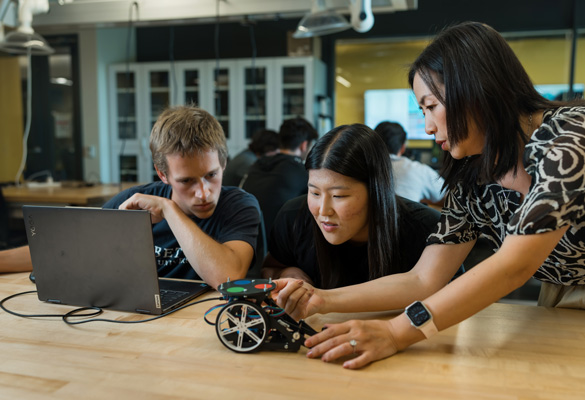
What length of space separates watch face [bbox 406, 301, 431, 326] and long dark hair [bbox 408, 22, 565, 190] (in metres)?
0.31

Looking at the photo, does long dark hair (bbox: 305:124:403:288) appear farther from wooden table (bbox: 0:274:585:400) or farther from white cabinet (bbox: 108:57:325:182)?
white cabinet (bbox: 108:57:325:182)

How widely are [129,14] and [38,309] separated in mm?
2410

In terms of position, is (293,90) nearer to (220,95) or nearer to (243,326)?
(220,95)

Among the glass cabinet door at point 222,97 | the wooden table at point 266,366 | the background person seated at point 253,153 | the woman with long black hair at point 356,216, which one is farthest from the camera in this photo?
the glass cabinet door at point 222,97

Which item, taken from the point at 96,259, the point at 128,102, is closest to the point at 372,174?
the point at 96,259

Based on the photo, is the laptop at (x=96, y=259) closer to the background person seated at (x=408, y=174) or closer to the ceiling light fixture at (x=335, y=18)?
the ceiling light fixture at (x=335, y=18)

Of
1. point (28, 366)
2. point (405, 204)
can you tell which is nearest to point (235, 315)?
point (28, 366)

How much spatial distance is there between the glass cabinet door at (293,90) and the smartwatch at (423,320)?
4734 mm

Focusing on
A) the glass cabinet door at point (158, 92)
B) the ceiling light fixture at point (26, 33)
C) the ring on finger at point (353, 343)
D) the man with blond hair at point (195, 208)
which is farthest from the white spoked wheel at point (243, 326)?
the glass cabinet door at point (158, 92)

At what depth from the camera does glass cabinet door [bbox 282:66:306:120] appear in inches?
216

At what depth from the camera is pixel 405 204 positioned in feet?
4.83

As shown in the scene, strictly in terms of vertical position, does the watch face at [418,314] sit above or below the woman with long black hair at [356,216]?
below

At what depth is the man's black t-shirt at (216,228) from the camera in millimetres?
1563

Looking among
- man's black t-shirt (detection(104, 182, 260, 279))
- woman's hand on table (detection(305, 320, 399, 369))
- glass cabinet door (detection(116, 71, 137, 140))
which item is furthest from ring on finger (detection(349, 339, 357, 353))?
glass cabinet door (detection(116, 71, 137, 140))
